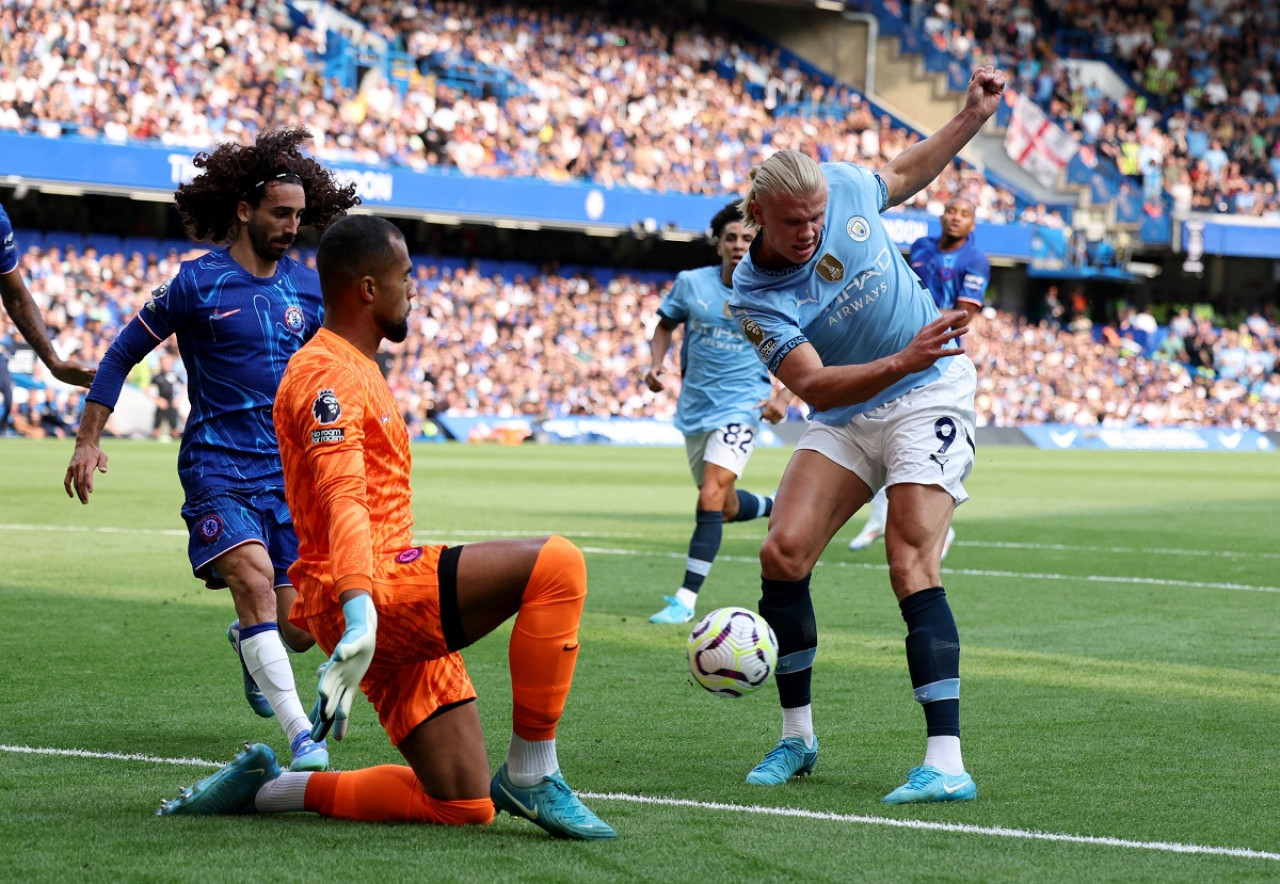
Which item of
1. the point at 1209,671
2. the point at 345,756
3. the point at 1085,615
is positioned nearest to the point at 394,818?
the point at 345,756

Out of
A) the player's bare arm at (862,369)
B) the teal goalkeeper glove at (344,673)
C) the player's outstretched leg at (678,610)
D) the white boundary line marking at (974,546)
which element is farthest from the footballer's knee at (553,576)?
the white boundary line marking at (974,546)

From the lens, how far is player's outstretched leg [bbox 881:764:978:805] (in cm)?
487

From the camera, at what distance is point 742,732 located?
6.09 metres

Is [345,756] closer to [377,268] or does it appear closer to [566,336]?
[377,268]

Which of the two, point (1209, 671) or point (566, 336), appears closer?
point (1209, 671)

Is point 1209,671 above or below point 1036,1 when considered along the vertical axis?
below

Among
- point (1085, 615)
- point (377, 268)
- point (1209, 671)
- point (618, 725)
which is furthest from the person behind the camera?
point (1085, 615)

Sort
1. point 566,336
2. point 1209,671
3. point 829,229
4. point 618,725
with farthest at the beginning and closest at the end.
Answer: point 566,336 < point 1209,671 < point 618,725 < point 829,229

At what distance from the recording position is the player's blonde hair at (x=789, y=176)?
5.08m

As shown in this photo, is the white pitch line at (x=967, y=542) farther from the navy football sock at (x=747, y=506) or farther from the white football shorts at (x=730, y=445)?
the white football shorts at (x=730, y=445)

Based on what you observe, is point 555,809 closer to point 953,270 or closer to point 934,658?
point 934,658

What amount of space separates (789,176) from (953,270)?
6088mm

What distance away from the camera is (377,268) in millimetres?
4461

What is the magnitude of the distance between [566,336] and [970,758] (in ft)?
110
